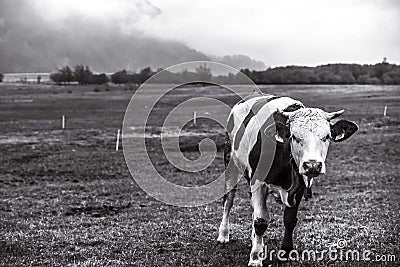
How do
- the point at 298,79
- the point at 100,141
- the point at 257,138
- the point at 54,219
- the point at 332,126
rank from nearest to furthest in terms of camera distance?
1. the point at 332,126
2. the point at 257,138
3. the point at 54,219
4. the point at 100,141
5. the point at 298,79

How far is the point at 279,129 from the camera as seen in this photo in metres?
7.23

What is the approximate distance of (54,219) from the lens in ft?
41.1

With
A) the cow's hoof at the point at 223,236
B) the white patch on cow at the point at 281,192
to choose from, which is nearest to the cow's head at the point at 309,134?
the white patch on cow at the point at 281,192

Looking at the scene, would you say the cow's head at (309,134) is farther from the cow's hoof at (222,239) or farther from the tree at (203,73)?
the tree at (203,73)

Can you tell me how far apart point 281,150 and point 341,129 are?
102 centimetres

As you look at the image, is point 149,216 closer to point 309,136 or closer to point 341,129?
point 341,129

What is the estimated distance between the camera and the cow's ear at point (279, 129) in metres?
7.18

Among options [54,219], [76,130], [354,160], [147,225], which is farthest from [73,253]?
[76,130]

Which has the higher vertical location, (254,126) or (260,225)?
(254,126)

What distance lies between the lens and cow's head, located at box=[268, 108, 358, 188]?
6.42 meters

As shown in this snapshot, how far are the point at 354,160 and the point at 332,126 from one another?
693 inches

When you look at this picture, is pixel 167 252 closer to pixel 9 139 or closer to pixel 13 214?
pixel 13 214

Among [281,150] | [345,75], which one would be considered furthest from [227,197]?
[345,75]

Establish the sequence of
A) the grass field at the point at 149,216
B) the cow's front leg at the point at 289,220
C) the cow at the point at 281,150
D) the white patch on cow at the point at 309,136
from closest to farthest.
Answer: the white patch on cow at the point at 309,136, the cow at the point at 281,150, the cow's front leg at the point at 289,220, the grass field at the point at 149,216
